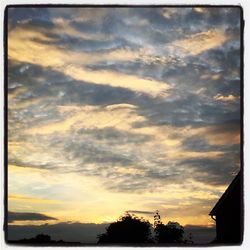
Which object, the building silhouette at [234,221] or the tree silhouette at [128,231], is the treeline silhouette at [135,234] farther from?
the building silhouette at [234,221]

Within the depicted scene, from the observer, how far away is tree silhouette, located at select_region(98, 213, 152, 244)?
1.70 metres

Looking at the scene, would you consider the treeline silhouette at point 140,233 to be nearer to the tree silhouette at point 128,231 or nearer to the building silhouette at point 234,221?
the tree silhouette at point 128,231

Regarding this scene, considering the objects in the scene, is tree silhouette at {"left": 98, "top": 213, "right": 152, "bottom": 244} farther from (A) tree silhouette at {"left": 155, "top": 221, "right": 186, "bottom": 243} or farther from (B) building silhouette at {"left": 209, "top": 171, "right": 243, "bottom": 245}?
(B) building silhouette at {"left": 209, "top": 171, "right": 243, "bottom": 245}

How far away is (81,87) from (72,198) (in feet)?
1.80

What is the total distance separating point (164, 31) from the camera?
2.14 m

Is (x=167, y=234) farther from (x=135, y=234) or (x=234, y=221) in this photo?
(x=234, y=221)

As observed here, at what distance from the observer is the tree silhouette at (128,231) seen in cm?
170

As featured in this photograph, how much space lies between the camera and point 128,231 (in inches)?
72.2

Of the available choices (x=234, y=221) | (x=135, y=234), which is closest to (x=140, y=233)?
(x=135, y=234)

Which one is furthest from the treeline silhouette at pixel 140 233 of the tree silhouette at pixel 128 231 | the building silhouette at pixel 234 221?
the building silhouette at pixel 234 221

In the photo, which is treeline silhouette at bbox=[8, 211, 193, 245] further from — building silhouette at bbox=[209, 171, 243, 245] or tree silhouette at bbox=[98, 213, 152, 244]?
building silhouette at bbox=[209, 171, 243, 245]

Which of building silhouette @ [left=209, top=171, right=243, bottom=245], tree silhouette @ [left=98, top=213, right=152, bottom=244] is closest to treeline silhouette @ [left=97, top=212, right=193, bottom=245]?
tree silhouette @ [left=98, top=213, right=152, bottom=244]

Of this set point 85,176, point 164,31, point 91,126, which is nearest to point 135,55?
point 164,31
